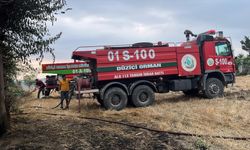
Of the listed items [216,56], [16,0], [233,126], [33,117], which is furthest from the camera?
[216,56]

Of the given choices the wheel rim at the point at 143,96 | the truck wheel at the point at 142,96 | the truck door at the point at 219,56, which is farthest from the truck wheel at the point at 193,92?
the wheel rim at the point at 143,96

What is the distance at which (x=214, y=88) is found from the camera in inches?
689

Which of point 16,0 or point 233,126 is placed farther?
point 233,126

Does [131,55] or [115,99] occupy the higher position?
[131,55]

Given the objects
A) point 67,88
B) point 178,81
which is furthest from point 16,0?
point 178,81

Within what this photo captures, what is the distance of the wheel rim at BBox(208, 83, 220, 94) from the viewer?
17.5 meters

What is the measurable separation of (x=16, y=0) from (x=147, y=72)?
8110 millimetres

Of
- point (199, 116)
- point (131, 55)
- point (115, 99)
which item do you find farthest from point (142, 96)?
point (199, 116)

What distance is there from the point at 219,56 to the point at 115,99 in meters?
5.28

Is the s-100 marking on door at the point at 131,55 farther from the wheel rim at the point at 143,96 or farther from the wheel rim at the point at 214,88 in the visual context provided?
the wheel rim at the point at 214,88

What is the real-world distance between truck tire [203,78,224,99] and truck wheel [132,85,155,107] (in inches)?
108

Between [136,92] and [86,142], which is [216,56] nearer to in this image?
[136,92]

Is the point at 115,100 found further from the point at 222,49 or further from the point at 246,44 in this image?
the point at 246,44

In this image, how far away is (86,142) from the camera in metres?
9.48
